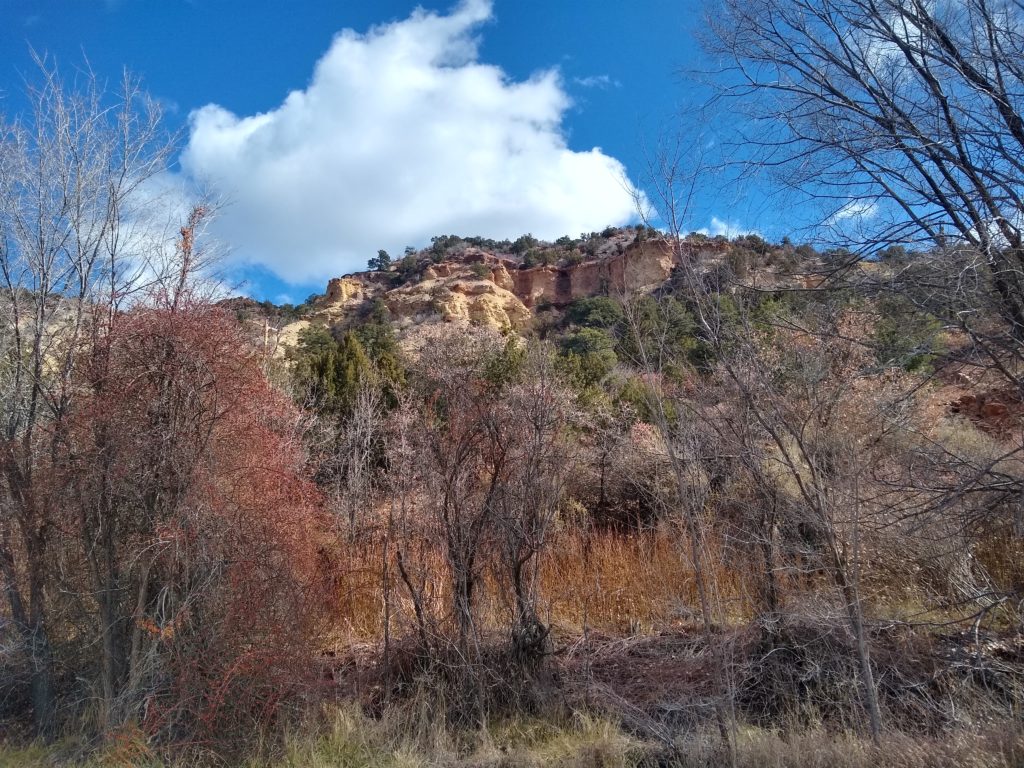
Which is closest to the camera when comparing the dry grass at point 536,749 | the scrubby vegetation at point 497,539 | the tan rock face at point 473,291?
the dry grass at point 536,749

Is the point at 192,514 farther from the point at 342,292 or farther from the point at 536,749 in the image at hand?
the point at 342,292

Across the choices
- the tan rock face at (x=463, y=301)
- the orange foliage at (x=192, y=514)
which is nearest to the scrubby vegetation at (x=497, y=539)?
the orange foliage at (x=192, y=514)

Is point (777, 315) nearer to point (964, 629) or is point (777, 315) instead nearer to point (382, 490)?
point (964, 629)

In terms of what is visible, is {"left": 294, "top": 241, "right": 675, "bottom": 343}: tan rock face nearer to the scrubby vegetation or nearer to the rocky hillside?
the rocky hillside

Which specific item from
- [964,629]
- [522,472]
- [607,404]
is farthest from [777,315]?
[607,404]

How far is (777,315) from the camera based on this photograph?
5.08 meters

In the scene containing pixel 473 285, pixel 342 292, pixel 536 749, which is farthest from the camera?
pixel 342 292

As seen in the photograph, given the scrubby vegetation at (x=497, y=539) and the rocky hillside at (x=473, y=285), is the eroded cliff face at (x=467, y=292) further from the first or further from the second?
the scrubby vegetation at (x=497, y=539)

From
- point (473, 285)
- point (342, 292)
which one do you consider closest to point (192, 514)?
point (473, 285)

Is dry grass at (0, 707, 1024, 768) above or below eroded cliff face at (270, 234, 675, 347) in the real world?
below

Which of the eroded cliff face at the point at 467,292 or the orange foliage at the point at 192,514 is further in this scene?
the eroded cliff face at the point at 467,292

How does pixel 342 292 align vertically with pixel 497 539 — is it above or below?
above

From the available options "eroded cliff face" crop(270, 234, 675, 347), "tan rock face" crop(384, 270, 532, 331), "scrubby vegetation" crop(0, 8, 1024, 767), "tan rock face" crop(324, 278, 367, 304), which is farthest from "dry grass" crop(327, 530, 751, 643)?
"tan rock face" crop(324, 278, 367, 304)

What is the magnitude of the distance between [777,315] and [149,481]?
17.8ft
